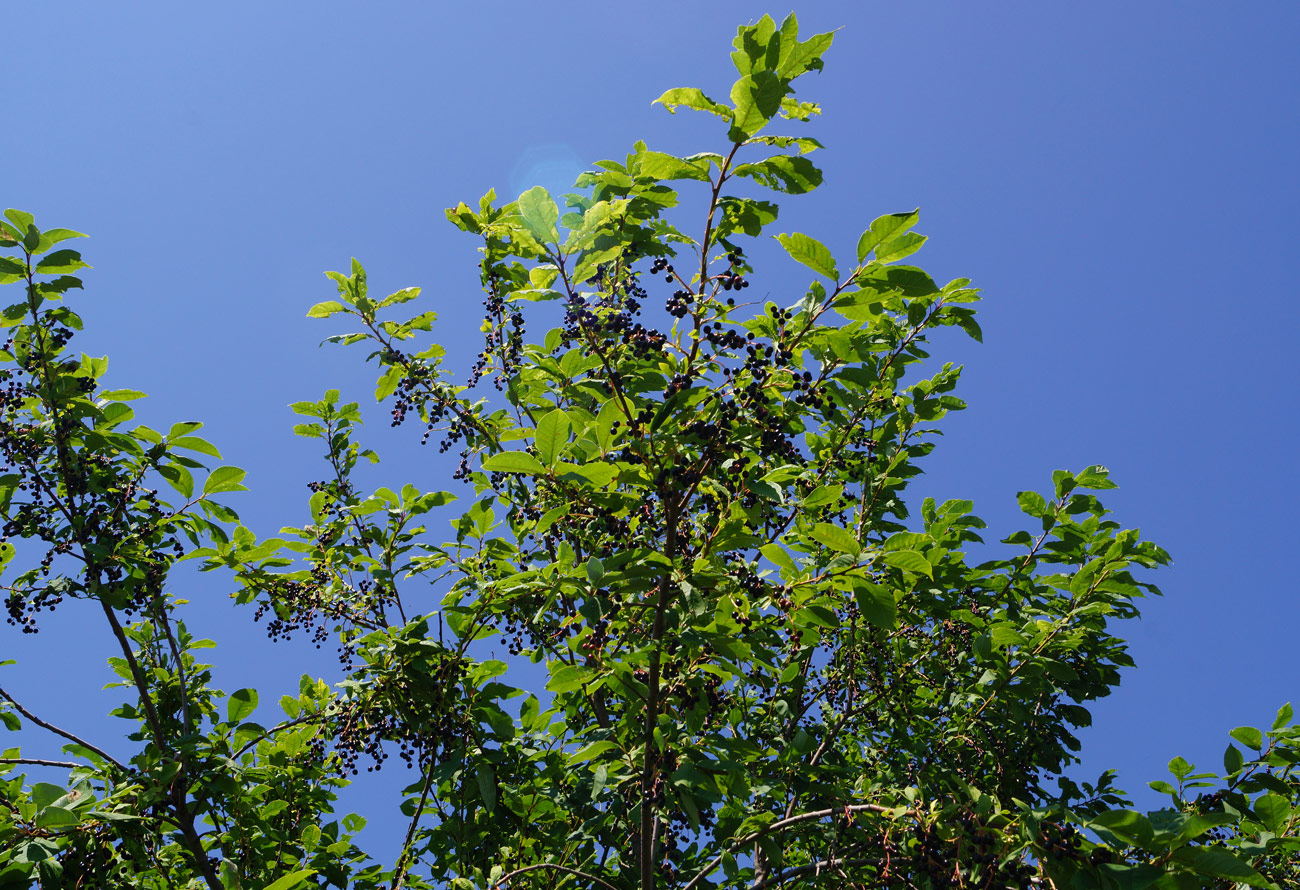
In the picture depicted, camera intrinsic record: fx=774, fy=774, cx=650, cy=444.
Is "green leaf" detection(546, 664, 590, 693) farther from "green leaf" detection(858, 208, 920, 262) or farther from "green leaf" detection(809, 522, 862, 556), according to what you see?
"green leaf" detection(858, 208, 920, 262)

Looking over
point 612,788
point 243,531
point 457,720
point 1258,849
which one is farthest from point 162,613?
point 1258,849

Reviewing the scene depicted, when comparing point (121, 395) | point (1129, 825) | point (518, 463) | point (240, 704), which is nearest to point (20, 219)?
point (121, 395)

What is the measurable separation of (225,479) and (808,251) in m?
3.46

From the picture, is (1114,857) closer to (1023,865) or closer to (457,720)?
(1023,865)

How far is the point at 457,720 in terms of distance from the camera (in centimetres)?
421

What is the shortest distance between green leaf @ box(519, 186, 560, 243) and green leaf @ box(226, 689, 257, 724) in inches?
128

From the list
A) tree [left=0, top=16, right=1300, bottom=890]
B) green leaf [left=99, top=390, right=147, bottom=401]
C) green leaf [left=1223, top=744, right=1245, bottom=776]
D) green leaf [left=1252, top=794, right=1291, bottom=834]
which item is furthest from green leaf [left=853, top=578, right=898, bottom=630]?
green leaf [left=99, top=390, right=147, bottom=401]

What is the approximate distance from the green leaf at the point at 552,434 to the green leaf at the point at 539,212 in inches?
28.0

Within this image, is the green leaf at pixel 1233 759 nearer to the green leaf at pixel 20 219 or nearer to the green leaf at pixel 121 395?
the green leaf at pixel 121 395

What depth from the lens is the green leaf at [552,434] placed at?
274cm

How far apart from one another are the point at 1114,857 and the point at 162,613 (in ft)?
16.2

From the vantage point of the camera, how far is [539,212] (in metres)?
2.89

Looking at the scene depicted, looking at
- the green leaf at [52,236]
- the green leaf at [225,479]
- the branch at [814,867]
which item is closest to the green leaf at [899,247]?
the branch at [814,867]

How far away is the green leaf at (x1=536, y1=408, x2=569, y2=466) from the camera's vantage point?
2742mm
